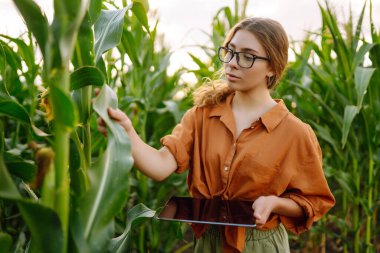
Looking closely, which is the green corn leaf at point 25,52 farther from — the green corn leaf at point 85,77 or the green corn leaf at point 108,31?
the green corn leaf at point 85,77

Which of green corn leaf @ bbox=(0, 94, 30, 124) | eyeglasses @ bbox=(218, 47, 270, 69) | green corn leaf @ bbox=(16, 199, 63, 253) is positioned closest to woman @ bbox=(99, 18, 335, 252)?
eyeglasses @ bbox=(218, 47, 270, 69)

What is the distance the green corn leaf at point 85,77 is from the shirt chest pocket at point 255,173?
1.53ft

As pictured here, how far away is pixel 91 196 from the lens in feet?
2.86

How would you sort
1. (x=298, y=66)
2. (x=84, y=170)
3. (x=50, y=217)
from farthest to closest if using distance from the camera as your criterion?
(x=298, y=66)
(x=84, y=170)
(x=50, y=217)

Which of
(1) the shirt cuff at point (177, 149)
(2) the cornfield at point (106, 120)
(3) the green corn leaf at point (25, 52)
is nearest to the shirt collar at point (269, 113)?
(1) the shirt cuff at point (177, 149)

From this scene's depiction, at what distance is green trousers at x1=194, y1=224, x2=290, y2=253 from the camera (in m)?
1.30

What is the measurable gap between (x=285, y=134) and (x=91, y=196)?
1.97 ft

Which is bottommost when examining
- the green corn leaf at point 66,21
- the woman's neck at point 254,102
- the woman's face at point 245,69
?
the woman's neck at point 254,102

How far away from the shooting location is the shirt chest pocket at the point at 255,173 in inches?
50.1

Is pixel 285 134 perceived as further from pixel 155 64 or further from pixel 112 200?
pixel 155 64

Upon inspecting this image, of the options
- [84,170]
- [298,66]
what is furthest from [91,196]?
[298,66]

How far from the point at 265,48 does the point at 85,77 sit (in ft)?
1.73

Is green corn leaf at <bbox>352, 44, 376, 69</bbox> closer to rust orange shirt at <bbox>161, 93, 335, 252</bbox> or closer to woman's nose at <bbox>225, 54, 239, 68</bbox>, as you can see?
rust orange shirt at <bbox>161, 93, 335, 252</bbox>

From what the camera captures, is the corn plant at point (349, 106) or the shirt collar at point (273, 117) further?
the corn plant at point (349, 106)
